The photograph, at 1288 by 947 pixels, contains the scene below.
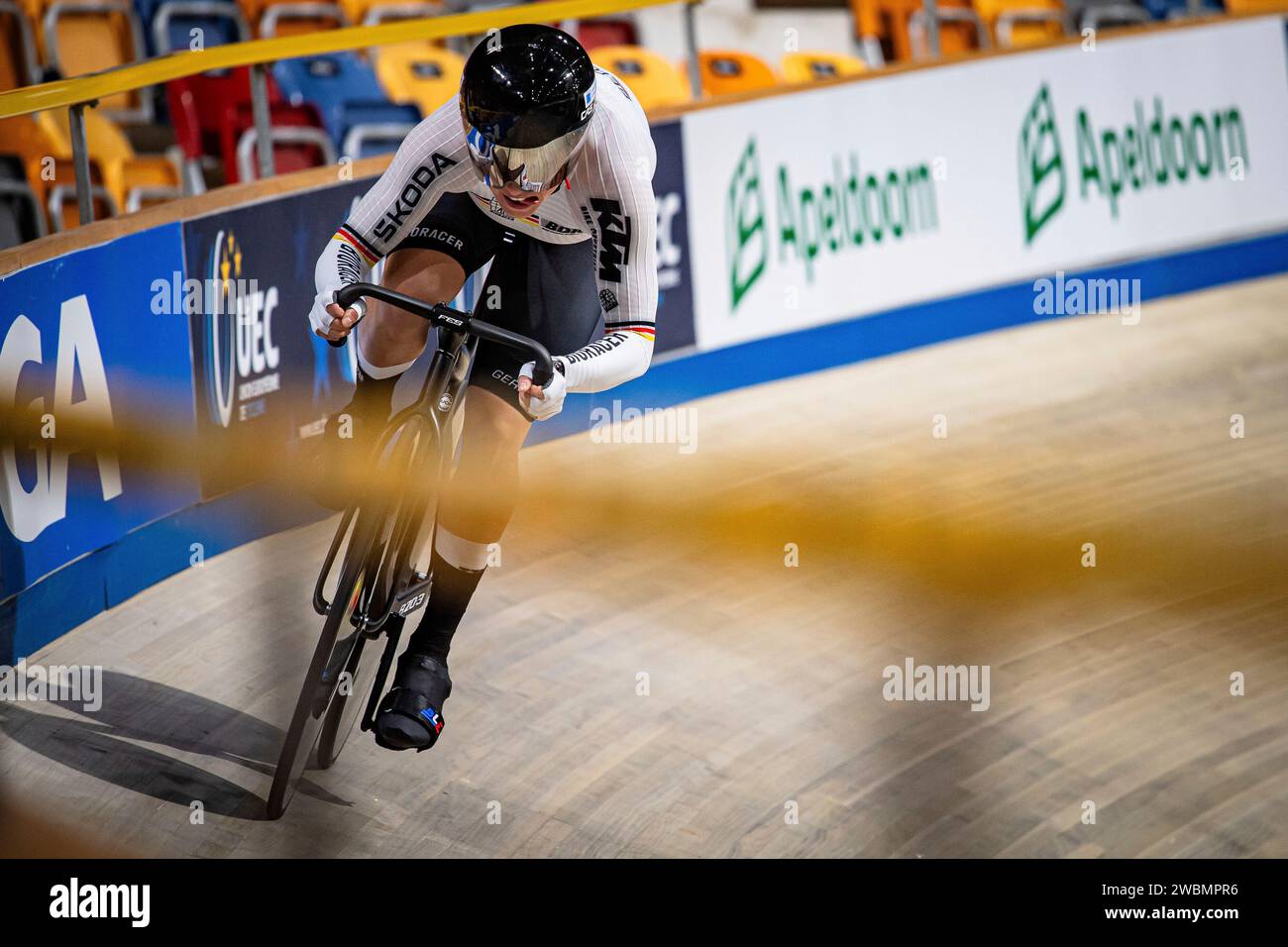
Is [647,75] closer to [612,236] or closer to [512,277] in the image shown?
[512,277]

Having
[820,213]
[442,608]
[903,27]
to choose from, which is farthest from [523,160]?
[903,27]

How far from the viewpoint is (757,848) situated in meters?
3.36

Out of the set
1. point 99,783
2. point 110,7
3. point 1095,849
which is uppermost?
point 110,7

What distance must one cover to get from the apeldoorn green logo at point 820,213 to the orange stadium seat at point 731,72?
94 centimetres

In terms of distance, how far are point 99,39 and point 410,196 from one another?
4291 millimetres

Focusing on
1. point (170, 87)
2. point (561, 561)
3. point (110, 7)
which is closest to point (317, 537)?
point (561, 561)

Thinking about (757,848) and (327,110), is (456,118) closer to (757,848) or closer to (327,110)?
(757,848)

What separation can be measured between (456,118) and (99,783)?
1618mm

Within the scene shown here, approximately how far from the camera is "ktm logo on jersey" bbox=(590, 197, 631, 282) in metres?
3.28

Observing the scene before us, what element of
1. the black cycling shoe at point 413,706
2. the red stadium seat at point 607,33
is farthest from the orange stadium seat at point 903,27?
the black cycling shoe at point 413,706

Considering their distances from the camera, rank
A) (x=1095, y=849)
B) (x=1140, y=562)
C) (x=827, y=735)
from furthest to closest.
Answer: (x=1140, y=562), (x=827, y=735), (x=1095, y=849)
